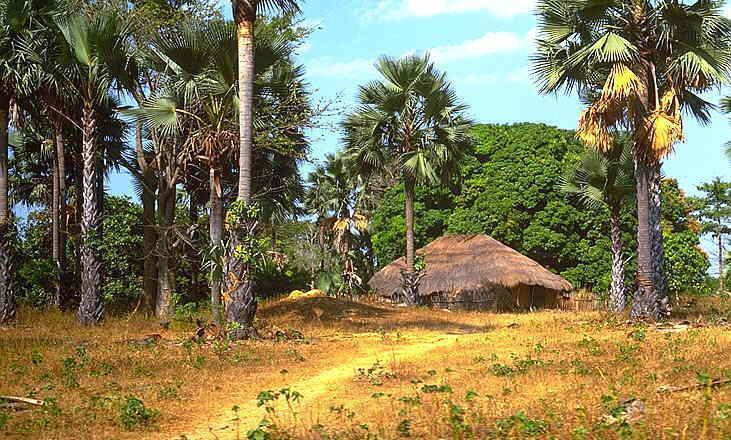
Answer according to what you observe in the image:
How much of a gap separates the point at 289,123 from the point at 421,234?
15072 millimetres

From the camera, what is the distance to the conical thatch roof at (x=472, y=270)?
30000 mm

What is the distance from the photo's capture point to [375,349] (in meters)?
14.9

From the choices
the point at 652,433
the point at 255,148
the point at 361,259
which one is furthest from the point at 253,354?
the point at 361,259

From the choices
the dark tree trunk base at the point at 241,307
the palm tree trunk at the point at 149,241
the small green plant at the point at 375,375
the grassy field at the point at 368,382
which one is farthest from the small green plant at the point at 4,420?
the palm tree trunk at the point at 149,241

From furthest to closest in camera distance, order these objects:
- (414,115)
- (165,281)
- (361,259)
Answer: (361,259) < (414,115) < (165,281)

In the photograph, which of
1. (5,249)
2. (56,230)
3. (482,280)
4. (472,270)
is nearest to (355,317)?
(56,230)

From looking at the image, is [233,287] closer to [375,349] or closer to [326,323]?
[375,349]

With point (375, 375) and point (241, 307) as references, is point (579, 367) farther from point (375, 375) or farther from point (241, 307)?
point (241, 307)

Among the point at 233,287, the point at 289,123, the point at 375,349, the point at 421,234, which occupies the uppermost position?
the point at 289,123

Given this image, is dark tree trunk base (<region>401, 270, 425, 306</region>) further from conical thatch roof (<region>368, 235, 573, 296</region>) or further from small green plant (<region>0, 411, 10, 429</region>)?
small green plant (<region>0, 411, 10, 429</region>)

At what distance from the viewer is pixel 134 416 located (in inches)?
312

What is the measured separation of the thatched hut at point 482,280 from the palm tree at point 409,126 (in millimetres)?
5024

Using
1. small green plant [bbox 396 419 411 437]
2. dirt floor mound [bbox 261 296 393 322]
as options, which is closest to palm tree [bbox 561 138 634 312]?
dirt floor mound [bbox 261 296 393 322]

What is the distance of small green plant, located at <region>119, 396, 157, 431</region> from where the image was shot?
25.6 feet
